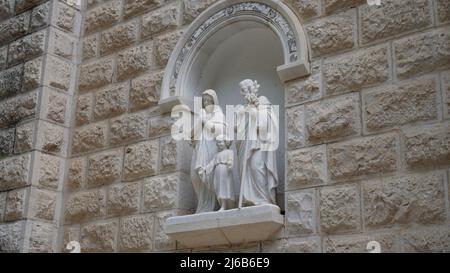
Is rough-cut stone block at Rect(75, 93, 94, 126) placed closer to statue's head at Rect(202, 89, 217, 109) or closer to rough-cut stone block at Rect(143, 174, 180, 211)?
rough-cut stone block at Rect(143, 174, 180, 211)

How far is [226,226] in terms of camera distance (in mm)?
5574

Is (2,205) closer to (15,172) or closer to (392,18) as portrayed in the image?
(15,172)

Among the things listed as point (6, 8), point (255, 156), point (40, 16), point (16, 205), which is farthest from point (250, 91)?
point (6, 8)

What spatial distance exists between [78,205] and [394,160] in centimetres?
336

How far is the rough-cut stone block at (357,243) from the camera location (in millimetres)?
4887

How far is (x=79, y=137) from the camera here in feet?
23.6

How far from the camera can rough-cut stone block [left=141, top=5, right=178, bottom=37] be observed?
6867 mm

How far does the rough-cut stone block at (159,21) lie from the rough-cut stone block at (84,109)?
91 cm

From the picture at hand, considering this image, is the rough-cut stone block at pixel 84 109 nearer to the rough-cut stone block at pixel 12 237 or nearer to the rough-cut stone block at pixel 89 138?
the rough-cut stone block at pixel 89 138

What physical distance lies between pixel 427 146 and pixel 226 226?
5.64ft

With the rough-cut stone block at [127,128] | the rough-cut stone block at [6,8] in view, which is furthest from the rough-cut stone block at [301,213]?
the rough-cut stone block at [6,8]
